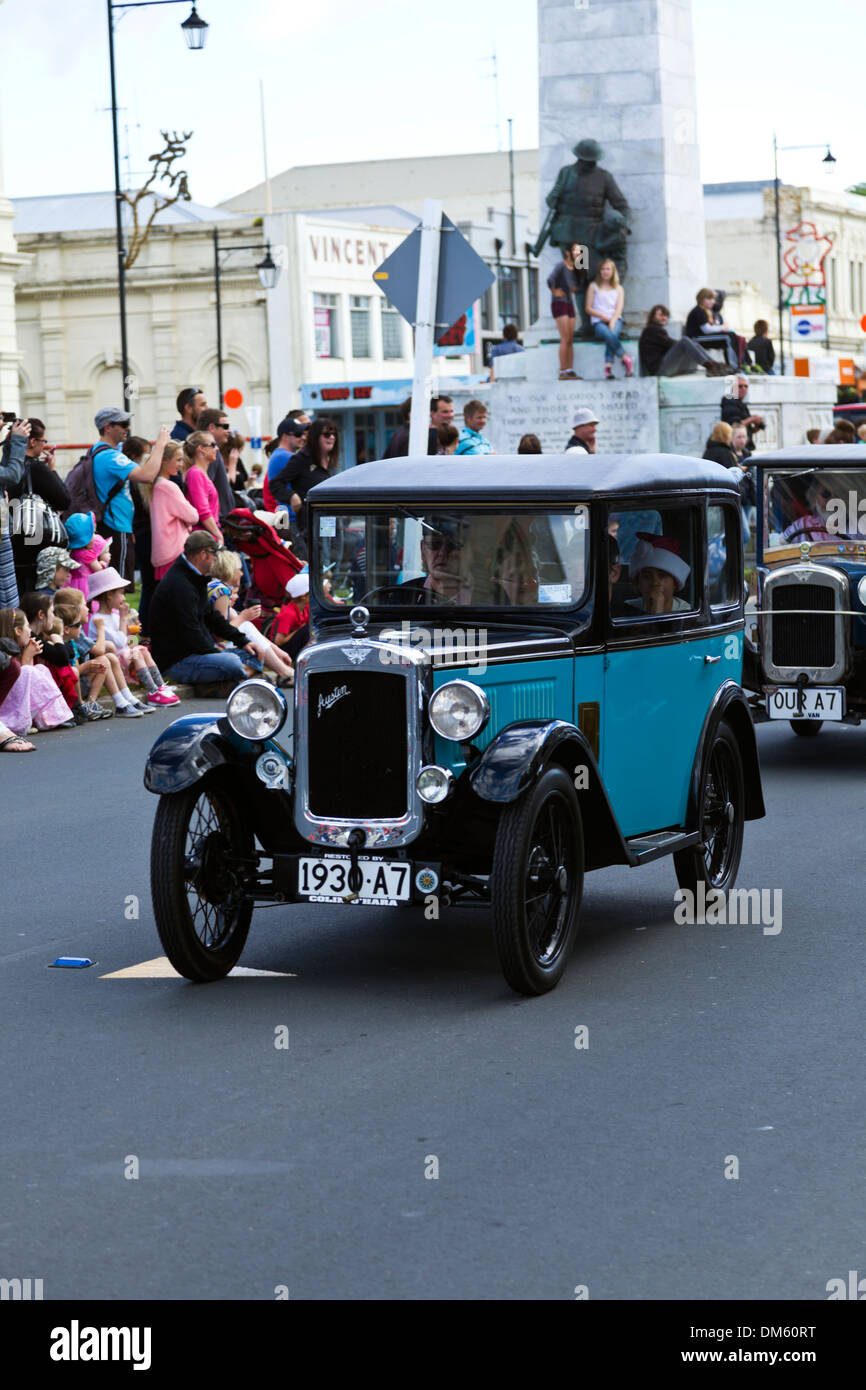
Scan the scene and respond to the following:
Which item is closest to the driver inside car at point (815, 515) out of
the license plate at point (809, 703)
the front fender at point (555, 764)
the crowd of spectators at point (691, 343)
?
the license plate at point (809, 703)

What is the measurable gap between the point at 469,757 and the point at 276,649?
31.5ft

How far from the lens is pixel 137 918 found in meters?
8.56

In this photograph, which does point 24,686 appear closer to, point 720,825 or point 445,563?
point 720,825

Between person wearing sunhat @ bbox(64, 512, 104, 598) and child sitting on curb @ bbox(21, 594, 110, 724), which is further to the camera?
person wearing sunhat @ bbox(64, 512, 104, 598)

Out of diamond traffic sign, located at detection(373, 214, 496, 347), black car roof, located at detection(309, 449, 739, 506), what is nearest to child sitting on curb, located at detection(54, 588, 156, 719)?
diamond traffic sign, located at detection(373, 214, 496, 347)

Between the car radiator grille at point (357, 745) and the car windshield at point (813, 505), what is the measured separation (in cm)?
636

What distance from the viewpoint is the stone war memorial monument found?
27.2 m

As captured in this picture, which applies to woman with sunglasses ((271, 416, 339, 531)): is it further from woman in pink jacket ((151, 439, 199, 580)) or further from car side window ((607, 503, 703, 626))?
car side window ((607, 503, 703, 626))

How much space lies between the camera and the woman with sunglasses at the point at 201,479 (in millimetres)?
17203

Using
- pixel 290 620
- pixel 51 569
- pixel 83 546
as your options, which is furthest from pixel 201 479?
pixel 51 569

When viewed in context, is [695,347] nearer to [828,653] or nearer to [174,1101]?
[828,653]

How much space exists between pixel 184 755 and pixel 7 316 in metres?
37.6

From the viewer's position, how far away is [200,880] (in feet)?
24.0

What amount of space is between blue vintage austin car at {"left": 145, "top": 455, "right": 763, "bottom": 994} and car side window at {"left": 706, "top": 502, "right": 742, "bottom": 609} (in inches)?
1.7
